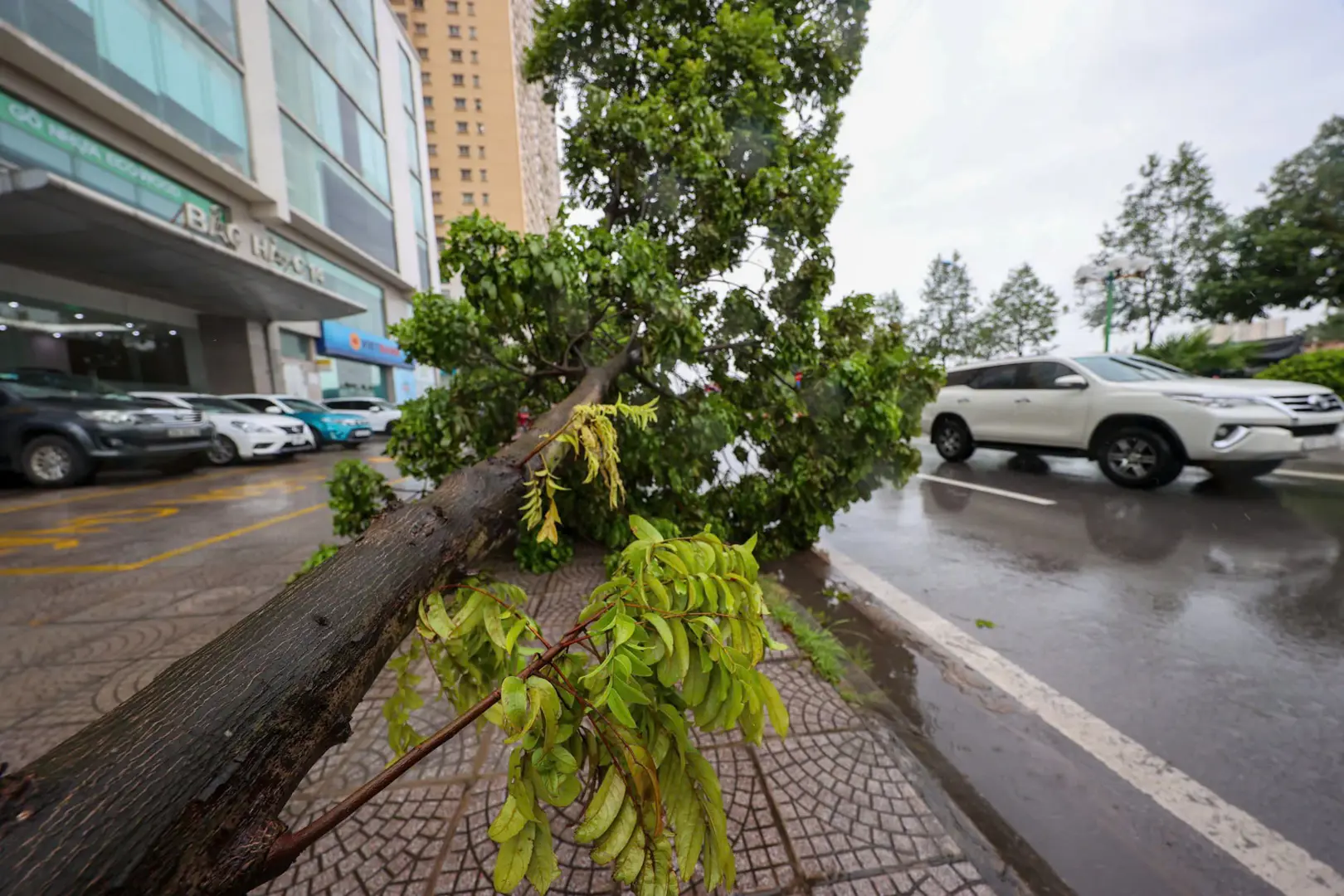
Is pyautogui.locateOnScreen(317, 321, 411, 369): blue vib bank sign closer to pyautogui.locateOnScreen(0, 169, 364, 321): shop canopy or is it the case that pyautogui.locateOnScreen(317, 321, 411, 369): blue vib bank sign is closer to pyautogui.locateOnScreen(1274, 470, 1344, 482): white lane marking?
pyautogui.locateOnScreen(0, 169, 364, 321): shop canopy

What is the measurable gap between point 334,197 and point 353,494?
20.8 meters

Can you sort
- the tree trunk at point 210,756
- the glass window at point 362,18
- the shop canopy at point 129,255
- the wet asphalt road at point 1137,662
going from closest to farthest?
the tree trunk at point 210,756, the wet asphalt road at point 1137,662, the shop canopy at point 129,255, the glass window at point 362,18

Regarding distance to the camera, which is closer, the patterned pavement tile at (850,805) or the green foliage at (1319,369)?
the patterned pavement tile at (850,805)

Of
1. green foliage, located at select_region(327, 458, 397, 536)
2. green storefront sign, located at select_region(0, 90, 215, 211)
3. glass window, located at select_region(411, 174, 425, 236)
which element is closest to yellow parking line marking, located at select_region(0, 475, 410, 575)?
A: green foliage, located at select_region(327, 458, 397, 536)

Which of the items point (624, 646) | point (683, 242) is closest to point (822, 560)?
point (683, 242)

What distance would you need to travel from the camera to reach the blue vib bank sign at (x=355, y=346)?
20.0m

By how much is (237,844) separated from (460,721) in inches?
9.8

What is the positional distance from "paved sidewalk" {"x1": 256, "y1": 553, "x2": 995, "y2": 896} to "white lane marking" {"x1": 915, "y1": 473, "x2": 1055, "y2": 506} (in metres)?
4.86

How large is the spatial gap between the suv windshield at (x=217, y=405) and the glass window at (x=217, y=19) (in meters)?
9.62

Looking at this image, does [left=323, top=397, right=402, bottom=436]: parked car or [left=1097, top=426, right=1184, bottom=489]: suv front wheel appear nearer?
[left=1097, top=426, right=1184, bottom=489]: suv front wheel

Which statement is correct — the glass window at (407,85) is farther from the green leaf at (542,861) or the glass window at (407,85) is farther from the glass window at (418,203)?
the green leaf at (542,861)

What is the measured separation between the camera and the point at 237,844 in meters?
0.59

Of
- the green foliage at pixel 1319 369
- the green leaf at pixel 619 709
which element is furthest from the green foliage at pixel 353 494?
the green foliage at pixel 1319 369

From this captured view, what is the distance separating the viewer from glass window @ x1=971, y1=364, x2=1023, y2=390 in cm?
782
